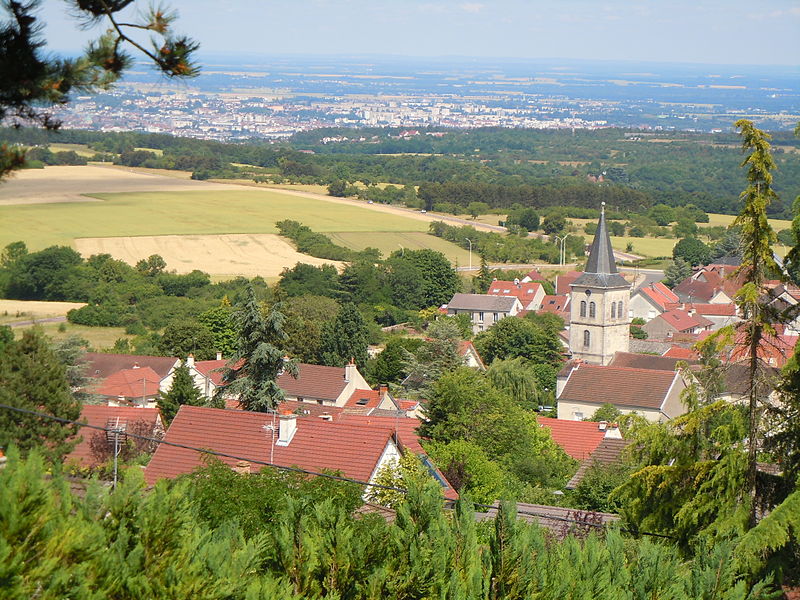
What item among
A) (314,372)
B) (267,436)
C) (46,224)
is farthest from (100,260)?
(267,436)

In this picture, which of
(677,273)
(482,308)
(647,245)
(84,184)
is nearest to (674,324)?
(482,308)

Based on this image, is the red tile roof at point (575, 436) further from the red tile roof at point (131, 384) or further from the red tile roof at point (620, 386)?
the red tile roof at point (131, 384)

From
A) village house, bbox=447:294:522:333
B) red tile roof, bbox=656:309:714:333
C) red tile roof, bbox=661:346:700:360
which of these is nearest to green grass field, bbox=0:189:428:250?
village house, bbox=447:294:522:333

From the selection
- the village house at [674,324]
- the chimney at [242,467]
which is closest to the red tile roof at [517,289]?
the village house at [674,324]

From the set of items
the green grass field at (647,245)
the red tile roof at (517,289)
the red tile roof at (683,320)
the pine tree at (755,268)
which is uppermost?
the pine tree at (755,268)

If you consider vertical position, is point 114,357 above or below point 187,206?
above

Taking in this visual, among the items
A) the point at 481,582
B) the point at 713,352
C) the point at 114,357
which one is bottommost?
the point at 114,357

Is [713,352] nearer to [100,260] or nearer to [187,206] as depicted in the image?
[100,260]
